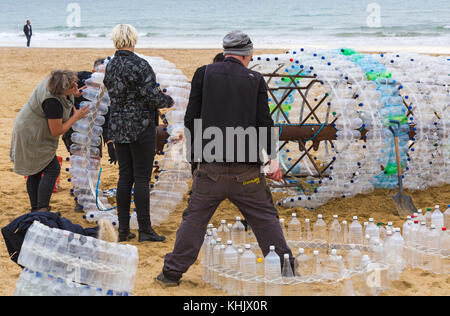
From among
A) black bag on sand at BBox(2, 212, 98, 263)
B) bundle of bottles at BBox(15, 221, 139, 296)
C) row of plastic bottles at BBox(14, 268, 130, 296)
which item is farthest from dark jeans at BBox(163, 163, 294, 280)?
black bag on sand at BBox(2, 212, 98, 263)

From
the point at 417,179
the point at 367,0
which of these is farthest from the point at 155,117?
the point at 367,0

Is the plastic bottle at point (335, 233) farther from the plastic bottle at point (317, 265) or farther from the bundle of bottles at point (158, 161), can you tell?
the bundle of bottles at point (158, 161)

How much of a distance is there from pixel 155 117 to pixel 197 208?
1.48 metres

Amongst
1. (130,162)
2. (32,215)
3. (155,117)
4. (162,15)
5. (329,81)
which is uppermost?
(162,15)

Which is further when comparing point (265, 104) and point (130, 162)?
point (130, 162)

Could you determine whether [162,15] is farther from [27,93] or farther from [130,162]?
[130,162]

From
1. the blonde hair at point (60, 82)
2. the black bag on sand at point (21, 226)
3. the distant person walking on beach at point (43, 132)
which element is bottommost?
the black bag on sand at point (21, 226)

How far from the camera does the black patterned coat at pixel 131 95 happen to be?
5.51 meters

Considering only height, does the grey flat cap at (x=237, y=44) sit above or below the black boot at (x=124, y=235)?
above

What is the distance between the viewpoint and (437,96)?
286 inches

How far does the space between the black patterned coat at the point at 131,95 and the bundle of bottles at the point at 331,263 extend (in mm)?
1170

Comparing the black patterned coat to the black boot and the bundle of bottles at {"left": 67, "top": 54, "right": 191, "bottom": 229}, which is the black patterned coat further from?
the black boot

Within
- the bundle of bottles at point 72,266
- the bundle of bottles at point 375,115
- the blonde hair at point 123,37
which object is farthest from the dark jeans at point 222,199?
the bundle of bottles at point 375,115

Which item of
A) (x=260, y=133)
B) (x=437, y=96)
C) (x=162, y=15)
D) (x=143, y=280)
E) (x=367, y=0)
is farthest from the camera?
(x=367, y=0)
